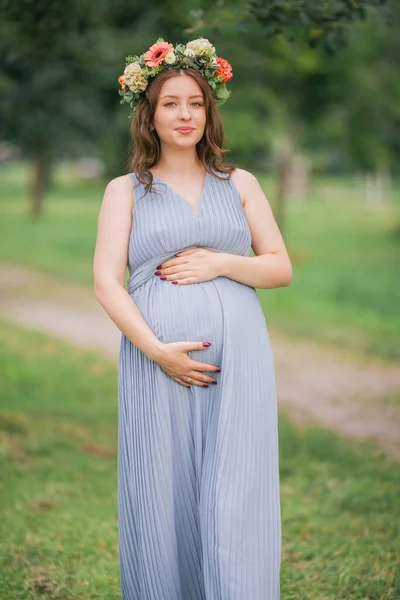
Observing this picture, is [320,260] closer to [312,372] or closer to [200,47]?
[312,372]

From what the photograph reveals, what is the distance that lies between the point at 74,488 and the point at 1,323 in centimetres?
588

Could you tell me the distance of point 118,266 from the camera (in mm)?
3031

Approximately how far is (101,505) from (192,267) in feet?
8.50

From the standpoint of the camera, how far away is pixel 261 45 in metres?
13.4

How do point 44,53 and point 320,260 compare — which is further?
point 320,260

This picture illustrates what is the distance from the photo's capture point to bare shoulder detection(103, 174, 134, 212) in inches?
120

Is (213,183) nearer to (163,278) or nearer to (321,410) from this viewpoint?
(163,278)

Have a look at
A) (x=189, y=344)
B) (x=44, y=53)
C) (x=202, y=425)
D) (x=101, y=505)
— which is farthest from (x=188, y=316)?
(x=44, y=53)

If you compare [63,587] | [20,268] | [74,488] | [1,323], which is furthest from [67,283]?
[63,587]

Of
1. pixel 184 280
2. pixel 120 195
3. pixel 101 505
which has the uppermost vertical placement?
pixel 120 195

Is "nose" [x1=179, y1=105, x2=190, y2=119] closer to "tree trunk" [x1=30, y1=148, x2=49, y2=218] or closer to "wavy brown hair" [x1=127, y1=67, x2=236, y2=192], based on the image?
"wavy brown hair" [x1=127, y1=67, x2=236, y2=192]

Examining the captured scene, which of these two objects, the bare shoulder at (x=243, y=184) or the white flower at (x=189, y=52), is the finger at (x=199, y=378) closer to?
the bare shoulder at (x=243, y=184)

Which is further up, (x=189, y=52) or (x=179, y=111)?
(x=189, y=52)

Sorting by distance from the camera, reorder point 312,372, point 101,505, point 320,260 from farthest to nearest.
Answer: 1. point 320,260
2. point 312,372
3. point 101,505
